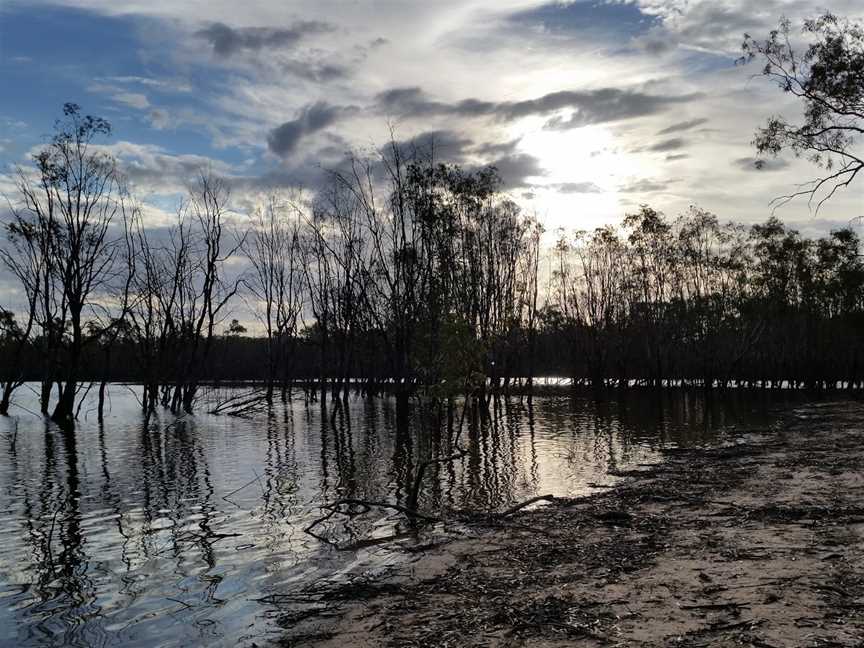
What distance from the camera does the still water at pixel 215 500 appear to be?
879 cm

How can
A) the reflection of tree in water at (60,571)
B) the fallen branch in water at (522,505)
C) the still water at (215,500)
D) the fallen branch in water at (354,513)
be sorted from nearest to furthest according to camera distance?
the reflection of tree in water at (60,571)
the still water at (215,500)
the fallen branch in water at (354,513)
the fallen branch in water at (522,505)

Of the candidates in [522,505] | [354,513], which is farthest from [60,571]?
[522,505]

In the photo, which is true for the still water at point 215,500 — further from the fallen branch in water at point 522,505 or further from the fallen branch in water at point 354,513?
the fallen branch in water at point 522,505

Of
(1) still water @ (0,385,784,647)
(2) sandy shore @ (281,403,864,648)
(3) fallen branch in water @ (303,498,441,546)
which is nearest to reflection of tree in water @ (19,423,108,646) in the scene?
(1) still water @ (0,385,784,647)

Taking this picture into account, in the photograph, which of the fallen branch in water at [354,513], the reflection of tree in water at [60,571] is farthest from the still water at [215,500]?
the fallen branch in water at [354,513]

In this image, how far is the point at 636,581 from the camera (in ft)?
26.6

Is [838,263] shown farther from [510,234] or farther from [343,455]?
[343,455]

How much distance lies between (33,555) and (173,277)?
→ 3934cm

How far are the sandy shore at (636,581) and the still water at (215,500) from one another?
1332 millimetres

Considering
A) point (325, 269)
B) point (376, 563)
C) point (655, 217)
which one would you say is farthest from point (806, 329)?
point (376, 563)

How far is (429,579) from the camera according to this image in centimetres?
917

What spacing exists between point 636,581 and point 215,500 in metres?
11.7

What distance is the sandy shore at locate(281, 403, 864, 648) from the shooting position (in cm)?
645

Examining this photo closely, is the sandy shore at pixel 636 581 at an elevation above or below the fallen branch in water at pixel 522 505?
above
